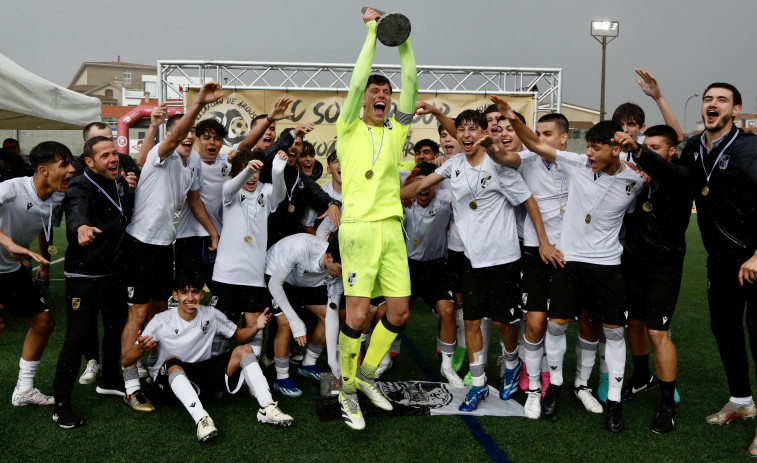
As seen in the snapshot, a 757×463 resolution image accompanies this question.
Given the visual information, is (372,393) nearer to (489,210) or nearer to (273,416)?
(273,416)

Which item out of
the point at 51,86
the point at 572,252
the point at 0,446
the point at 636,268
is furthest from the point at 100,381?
the point at 51,86

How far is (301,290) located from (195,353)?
1.19m

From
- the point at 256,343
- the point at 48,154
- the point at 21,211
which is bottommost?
the point at 256,343

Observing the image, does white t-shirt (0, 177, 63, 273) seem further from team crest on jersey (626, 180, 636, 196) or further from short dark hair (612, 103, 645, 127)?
short dark hair (612, 103, 645, 127)

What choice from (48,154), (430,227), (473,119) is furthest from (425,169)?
(48,154)

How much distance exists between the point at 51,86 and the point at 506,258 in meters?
6.83

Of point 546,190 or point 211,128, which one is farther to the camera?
point 211,128

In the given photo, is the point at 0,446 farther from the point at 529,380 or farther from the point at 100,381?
the point at 529,380

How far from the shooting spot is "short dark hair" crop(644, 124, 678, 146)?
15.1ft

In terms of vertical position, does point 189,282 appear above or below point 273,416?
above

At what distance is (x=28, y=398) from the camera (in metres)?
4.67

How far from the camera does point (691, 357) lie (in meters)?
6.30

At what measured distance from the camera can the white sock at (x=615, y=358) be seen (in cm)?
446

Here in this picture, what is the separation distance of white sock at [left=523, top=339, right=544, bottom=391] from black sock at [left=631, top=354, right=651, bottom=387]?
89 cm
